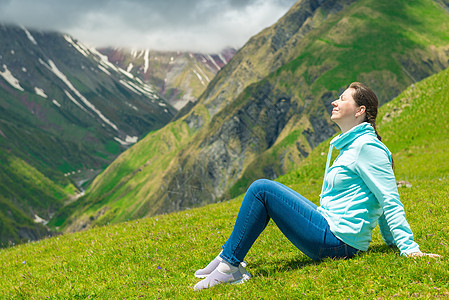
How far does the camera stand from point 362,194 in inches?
264

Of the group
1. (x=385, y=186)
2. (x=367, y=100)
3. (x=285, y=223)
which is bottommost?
(x=285, y=223)

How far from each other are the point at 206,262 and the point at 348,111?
5.57m

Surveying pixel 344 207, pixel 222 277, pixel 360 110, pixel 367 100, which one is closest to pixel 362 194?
pixel 344 207

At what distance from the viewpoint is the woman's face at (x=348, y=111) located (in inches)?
276

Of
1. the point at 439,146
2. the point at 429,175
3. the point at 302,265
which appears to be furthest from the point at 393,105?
the point at 302,265

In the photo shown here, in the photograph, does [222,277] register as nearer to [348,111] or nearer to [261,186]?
[261,186]

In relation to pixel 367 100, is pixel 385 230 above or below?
below

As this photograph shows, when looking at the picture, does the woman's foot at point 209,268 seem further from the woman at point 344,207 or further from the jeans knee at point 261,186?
the jeans knee at point 261,186

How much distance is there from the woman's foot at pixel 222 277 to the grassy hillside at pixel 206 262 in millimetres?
255

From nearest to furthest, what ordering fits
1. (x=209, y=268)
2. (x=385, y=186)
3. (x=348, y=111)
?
(x=385, y=186)
(x=348, y=111)
(x=209, y=268)

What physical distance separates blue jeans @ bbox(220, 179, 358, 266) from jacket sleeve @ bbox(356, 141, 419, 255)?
114cm

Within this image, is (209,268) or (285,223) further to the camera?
(209,268)

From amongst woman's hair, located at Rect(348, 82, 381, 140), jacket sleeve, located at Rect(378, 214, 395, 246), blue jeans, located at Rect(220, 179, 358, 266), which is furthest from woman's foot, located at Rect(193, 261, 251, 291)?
woman's hair, located at Rect(348, 82, 381, 140)

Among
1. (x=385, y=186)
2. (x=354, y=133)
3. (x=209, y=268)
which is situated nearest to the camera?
(x=385, y=186)
